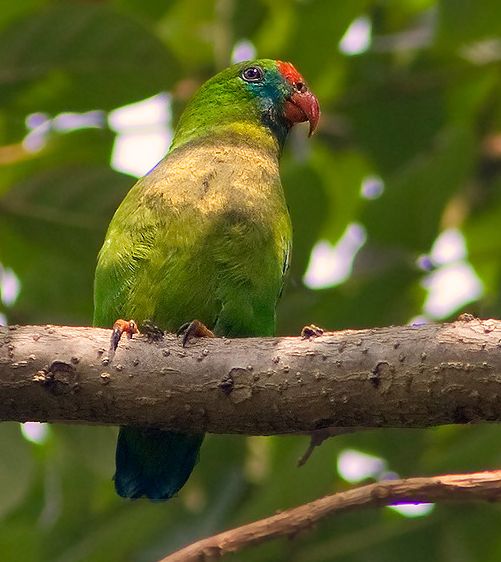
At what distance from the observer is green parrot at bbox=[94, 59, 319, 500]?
3.37 m

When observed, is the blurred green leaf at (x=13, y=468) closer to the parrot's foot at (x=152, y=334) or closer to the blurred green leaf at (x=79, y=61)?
the parrot's foot at (x=152, y=334)

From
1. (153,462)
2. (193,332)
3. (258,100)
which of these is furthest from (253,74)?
(193,332)

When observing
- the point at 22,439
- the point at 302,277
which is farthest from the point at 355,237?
the point at 22,439

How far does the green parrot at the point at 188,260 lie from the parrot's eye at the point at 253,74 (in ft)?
1.78

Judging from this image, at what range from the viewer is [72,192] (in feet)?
13.3

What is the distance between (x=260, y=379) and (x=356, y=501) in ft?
1.31

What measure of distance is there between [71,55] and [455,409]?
7.62 ft

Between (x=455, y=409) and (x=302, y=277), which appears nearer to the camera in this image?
(x=455, y=409)

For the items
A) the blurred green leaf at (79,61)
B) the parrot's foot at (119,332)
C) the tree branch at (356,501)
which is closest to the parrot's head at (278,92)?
the blurred green leaf at (79,61)

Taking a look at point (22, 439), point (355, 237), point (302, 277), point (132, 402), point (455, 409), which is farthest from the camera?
point (355, 237)

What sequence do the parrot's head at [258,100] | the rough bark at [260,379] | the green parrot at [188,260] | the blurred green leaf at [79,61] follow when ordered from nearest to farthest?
the rough bark at [260,379] < the green parrot at [188,260] < the blurred green leaf at [79,61] < the parrot's head at [258,100]

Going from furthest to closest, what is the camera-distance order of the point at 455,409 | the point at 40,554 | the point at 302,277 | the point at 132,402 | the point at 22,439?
the point at 302,277 → the point at 40,554 → the point at 22,439 → the point at 132,402 → the point at 455,409

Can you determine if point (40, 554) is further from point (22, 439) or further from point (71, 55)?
point (71, 55)

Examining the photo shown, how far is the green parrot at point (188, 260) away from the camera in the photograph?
133 inches
